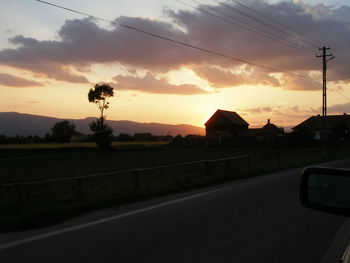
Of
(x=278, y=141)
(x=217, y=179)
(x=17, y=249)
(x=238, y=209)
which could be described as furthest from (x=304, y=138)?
(x=17, y=249)

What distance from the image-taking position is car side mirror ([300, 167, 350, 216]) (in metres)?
2.47

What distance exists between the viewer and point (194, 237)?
7082mm

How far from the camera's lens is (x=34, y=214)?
8586 millimetres

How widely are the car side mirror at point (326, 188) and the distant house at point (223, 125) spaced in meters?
105

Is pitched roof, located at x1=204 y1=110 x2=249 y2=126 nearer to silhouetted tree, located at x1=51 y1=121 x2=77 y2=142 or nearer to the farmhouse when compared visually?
the farmhouse

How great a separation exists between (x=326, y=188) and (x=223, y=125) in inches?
4246

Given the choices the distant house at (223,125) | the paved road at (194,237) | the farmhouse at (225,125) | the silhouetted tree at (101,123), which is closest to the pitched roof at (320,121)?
the farmhouse at (225,125)

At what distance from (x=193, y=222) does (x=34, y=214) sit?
3250mm

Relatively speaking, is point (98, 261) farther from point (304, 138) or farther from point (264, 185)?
point (304, 138)

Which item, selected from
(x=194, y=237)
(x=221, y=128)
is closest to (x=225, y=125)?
(x=221, y=128)

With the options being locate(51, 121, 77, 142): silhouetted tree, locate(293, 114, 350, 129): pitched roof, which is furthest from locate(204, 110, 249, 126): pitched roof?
locate(51, 121, 77, 142): silhouetted tree

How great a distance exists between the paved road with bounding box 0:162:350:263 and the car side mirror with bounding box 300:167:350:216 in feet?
11.2

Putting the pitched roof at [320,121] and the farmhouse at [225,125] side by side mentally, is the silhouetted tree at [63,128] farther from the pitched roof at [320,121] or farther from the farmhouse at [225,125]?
the pitched roof at [320,121]

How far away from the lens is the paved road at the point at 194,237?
6.02 metres
